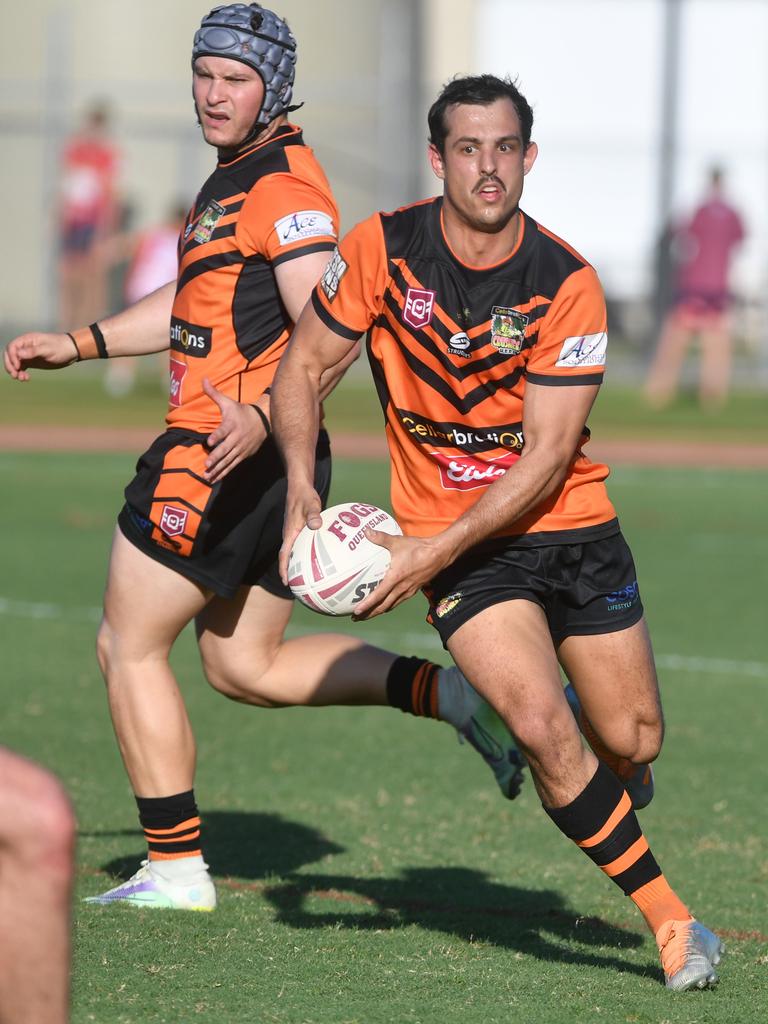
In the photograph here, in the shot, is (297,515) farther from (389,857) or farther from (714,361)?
(714,361)

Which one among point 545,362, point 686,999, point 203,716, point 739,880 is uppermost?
point 545,362

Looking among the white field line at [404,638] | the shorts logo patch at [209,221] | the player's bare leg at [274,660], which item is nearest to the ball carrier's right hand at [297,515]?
the player's bare leg at [274,660]

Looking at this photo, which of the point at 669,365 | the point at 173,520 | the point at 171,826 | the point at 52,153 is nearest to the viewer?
the point at 173,520

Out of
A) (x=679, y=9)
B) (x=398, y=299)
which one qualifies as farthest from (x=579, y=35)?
(x=398, y=299)

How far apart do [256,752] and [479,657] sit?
3071mm

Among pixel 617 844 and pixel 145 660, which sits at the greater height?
pixel 145 660

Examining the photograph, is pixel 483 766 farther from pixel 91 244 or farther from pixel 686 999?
pixel 91 244

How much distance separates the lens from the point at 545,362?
4.70 m

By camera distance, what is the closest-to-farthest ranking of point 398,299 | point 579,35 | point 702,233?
point 398,299 → point 702,233 → point 579,35

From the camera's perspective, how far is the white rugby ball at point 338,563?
15.1 ft

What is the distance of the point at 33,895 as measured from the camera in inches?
105

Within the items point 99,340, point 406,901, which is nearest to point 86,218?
point 99,340

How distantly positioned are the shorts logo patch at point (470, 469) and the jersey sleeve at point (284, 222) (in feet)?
2.55

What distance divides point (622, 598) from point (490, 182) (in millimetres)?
A: 1190
